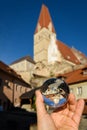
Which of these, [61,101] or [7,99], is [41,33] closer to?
[7,99]

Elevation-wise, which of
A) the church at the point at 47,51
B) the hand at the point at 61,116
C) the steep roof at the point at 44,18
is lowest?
the hand at the point at 61,116

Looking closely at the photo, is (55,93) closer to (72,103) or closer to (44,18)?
(72,103)

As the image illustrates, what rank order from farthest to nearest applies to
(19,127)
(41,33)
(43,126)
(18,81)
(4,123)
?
(41,33)
(18,81)
(4,123)
(19,127)
(43,126)

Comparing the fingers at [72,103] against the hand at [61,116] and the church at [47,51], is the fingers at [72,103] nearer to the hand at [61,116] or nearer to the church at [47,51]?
the hand at [61,116]

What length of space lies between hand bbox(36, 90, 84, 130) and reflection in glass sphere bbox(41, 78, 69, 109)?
Result: 45mm

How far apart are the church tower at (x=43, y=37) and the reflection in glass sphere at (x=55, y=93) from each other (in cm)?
6664

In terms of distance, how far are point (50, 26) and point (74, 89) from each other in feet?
146

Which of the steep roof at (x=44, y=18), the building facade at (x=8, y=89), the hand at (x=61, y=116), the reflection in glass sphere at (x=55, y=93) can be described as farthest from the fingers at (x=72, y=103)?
the steep roof at (x=44, y=18)

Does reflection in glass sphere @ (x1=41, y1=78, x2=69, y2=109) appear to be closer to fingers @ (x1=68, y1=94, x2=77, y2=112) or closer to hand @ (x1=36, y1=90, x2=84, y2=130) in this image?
hand @ (x1=36, y1=90, x2=84, y2=130)

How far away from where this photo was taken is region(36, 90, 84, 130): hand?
66.8 inches

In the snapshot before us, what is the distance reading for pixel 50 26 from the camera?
2990 inches

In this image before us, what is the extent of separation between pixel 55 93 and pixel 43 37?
70.8 m

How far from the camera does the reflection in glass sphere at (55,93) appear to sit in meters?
1.75

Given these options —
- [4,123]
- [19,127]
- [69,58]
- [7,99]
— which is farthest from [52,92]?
[69,58]
